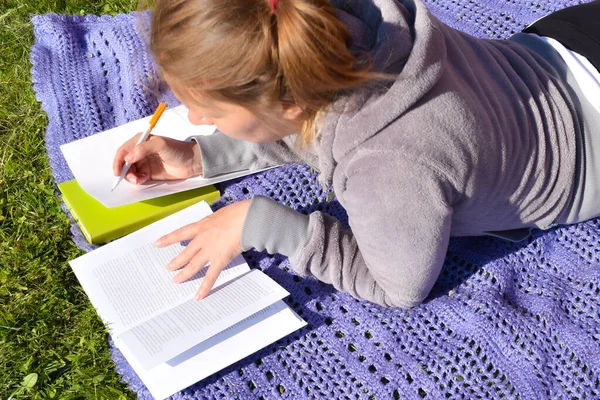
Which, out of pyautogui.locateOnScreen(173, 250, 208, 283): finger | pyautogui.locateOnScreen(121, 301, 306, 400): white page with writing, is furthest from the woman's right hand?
pyautogui.locateOnScreen(121, 301, 306, 400): white page with writing

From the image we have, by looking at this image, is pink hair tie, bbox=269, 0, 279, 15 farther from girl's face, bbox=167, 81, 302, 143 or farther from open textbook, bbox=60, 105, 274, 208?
open textbook, bbox=60, 105, 274, 208

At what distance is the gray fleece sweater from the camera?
1.27 meters

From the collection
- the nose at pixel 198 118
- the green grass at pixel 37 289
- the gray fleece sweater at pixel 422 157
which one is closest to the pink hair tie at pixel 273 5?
the gray fleece sweater at pixel 422 157

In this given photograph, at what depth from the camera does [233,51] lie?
116cm

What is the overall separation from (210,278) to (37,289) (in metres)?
0.53

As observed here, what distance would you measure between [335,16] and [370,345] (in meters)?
0.80

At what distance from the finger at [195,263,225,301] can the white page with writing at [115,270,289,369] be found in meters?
0.02

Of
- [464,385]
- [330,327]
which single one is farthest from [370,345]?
[464,385]

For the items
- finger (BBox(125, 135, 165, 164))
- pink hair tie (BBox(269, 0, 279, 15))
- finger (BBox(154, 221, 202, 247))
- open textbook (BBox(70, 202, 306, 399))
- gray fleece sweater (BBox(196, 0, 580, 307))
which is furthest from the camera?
finger (BBox(125, 135, 165, 164))

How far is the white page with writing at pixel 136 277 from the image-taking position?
1613 millimetres

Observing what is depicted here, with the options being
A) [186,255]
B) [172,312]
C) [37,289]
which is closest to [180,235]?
[186,255]

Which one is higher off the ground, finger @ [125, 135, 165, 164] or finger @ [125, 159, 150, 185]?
finger @ [125, 135, 165, 164]

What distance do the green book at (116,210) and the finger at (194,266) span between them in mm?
267

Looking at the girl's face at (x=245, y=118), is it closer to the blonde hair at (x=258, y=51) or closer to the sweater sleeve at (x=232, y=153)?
the blonde hair at (x=258, y=51)
